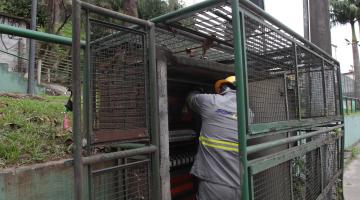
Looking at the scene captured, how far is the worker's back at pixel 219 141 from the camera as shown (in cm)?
332

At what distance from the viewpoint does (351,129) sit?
551 inches

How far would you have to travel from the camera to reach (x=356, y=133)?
610 inches

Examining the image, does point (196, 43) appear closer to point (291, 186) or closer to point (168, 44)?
point (168, 44)

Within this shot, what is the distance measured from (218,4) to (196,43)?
4.71ft

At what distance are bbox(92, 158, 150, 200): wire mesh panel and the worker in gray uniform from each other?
895 mm

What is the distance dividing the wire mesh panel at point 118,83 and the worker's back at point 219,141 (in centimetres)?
110

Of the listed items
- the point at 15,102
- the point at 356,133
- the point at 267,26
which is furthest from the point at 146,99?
the point at 356,133

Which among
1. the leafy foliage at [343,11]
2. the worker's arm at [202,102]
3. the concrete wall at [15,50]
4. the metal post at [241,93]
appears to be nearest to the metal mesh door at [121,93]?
the metal post at [241,93]

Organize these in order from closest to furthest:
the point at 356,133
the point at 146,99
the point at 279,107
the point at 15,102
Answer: the point at 146,99 → the point at 279,107 → the point at 15,102 → the point at 356,133

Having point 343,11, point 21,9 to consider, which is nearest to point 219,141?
point 21,9

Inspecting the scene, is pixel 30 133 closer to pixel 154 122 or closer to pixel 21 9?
pixel 154 122

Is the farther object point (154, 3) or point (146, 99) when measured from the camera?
point (154, 3)

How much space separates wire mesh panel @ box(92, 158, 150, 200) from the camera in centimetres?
265

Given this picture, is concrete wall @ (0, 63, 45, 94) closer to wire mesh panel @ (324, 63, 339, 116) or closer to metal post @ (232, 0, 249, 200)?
wire mesh panel @ (324, 63, 339, 116)
